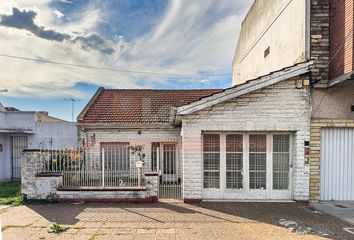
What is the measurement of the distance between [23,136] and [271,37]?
48.1 feet

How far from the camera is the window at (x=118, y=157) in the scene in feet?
38.5

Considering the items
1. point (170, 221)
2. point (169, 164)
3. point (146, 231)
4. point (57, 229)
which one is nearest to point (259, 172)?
point (170, 221)

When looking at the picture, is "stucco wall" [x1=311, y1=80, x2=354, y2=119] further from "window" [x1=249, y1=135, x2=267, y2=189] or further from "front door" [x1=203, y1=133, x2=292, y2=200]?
"window" [x1=249, y1=135, x2=267, y2=189]

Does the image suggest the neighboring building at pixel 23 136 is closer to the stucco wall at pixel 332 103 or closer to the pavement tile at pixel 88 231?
the pavement tile at pixel 88 231

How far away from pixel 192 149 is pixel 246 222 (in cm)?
292

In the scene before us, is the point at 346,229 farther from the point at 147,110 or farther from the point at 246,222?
the point at 147,110

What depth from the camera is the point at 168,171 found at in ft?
40.9

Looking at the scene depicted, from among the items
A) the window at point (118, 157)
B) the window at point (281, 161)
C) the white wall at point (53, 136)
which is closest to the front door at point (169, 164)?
the window at point (118, 157)

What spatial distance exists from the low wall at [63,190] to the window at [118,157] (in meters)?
2.42

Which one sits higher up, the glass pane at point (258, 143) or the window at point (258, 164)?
the glass pane at point (258, 143)

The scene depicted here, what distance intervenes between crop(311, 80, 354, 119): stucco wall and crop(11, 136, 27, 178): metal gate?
15330 mm

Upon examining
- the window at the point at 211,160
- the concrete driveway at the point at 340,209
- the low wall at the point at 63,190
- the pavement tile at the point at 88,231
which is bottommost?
the concrete driveway at the point at 340,209

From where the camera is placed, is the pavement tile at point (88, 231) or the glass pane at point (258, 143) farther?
the glass pane at point (258, 143)

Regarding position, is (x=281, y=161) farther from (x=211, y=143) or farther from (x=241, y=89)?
(x=241, y=89)
